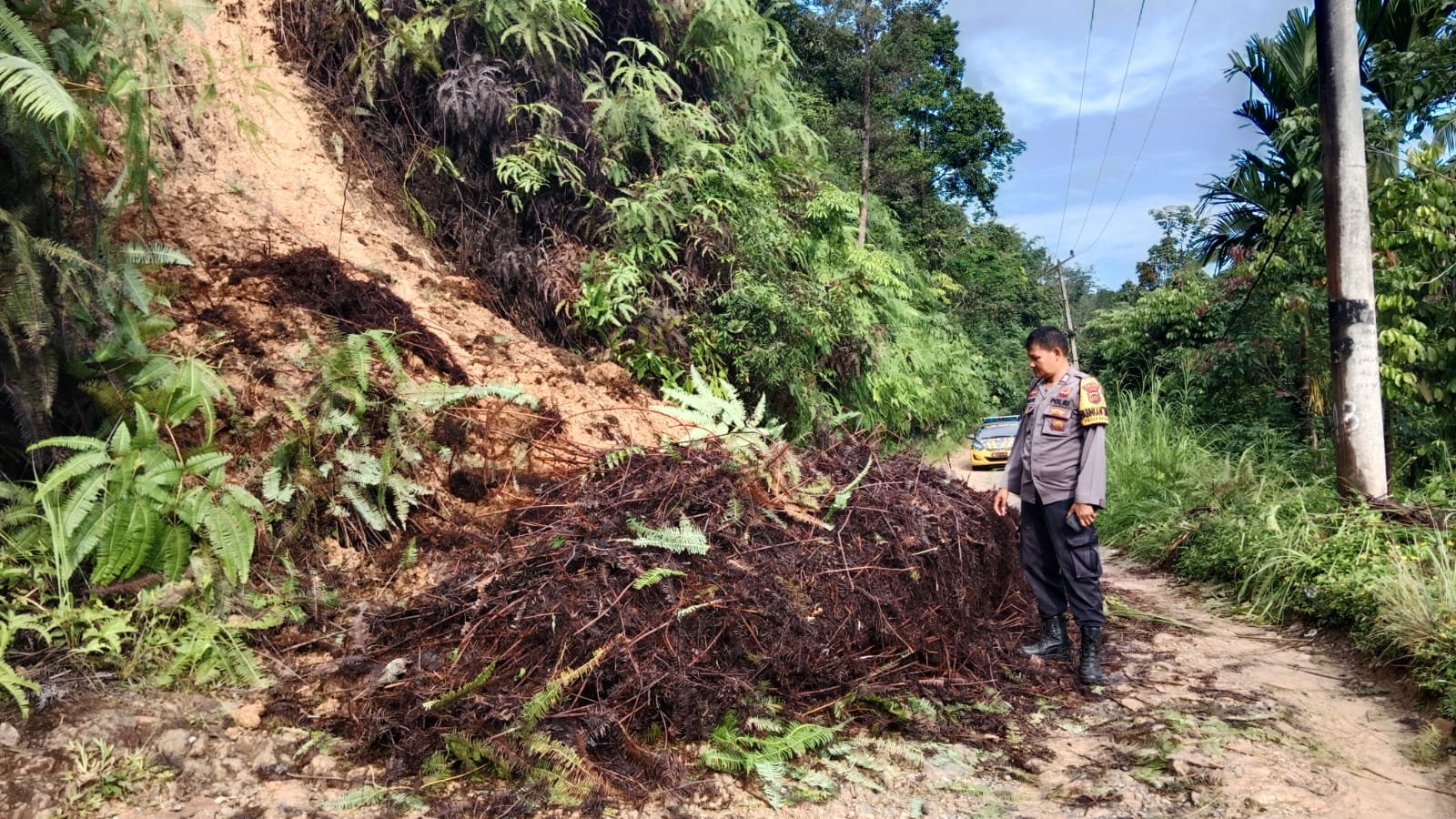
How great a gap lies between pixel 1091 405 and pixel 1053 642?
4.35ft

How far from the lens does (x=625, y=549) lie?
390 centimetres

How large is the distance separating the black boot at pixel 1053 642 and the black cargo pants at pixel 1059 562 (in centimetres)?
4

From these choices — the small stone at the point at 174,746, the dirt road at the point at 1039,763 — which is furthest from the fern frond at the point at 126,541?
the small stone at the point at 174,746

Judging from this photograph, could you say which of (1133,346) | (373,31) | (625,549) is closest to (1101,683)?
(625,549)

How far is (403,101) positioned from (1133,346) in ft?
56.0

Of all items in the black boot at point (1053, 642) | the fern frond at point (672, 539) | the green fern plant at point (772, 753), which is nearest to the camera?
the green fern plant at point (772, 753)

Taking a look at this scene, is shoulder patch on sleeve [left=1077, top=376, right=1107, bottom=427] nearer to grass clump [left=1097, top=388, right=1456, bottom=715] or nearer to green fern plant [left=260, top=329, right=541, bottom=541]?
grass clump [left=1097, top=388, right=1456, bottom=715]

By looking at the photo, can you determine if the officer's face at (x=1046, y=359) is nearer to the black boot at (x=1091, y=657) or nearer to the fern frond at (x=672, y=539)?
the black boot at (x=1091, y=657)

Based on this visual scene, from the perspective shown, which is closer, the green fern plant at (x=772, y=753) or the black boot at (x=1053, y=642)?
the green fern plant at (x=772, y=753)

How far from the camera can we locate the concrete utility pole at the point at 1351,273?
21.2 ft

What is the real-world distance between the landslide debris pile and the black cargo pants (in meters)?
0.25

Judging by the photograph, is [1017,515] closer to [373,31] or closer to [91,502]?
[91,502]

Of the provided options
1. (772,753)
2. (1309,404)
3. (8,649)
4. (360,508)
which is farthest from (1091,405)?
(1309,404)

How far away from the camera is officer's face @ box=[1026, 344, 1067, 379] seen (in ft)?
15.5
